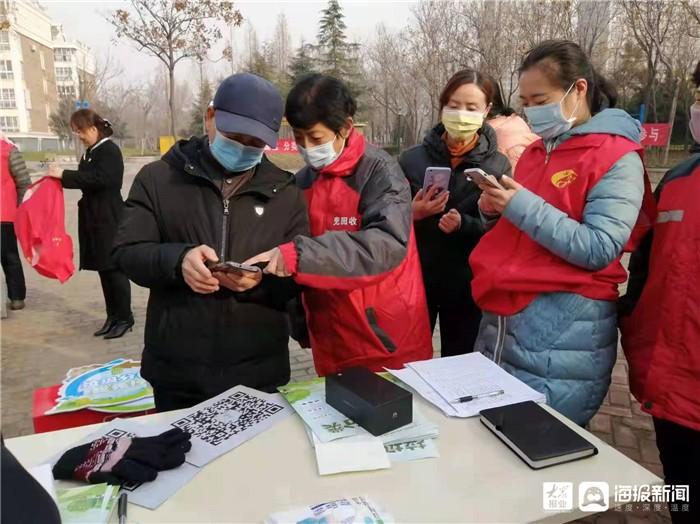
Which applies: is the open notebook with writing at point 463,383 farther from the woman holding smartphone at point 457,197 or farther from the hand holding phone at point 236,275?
the woman holding smartphone at point 457,197

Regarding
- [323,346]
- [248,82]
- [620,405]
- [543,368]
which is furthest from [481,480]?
[620,405]

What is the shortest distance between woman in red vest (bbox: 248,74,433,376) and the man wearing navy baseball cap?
159 mm

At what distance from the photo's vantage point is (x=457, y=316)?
2.63 meters

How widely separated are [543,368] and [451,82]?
1.51 meters

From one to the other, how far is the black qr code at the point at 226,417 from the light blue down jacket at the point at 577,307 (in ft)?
2.74

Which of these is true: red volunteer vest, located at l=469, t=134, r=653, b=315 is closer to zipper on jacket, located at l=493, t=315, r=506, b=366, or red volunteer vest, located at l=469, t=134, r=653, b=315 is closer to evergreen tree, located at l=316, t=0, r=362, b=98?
zipper on jacket, located at l=493, t=315, r=506, b=366

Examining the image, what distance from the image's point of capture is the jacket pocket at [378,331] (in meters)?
1.90

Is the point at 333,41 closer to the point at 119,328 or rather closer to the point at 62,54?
the point at 119,328

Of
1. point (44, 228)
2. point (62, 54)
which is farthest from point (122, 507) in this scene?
point (62, 54)

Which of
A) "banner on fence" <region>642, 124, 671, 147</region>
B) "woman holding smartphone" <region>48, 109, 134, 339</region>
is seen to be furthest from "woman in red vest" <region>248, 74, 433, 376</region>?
"banner on fence" <region>642, 124, 671, 147</region>

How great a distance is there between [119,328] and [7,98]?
53784mm

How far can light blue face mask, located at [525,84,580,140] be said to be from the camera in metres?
1.80

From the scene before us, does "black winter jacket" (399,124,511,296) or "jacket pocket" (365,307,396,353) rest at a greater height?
"black winter jacket" (399,124,511,296)

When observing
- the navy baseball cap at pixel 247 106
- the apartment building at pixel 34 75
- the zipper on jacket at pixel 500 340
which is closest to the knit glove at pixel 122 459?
the navy baseball cap at pixel 247 106
